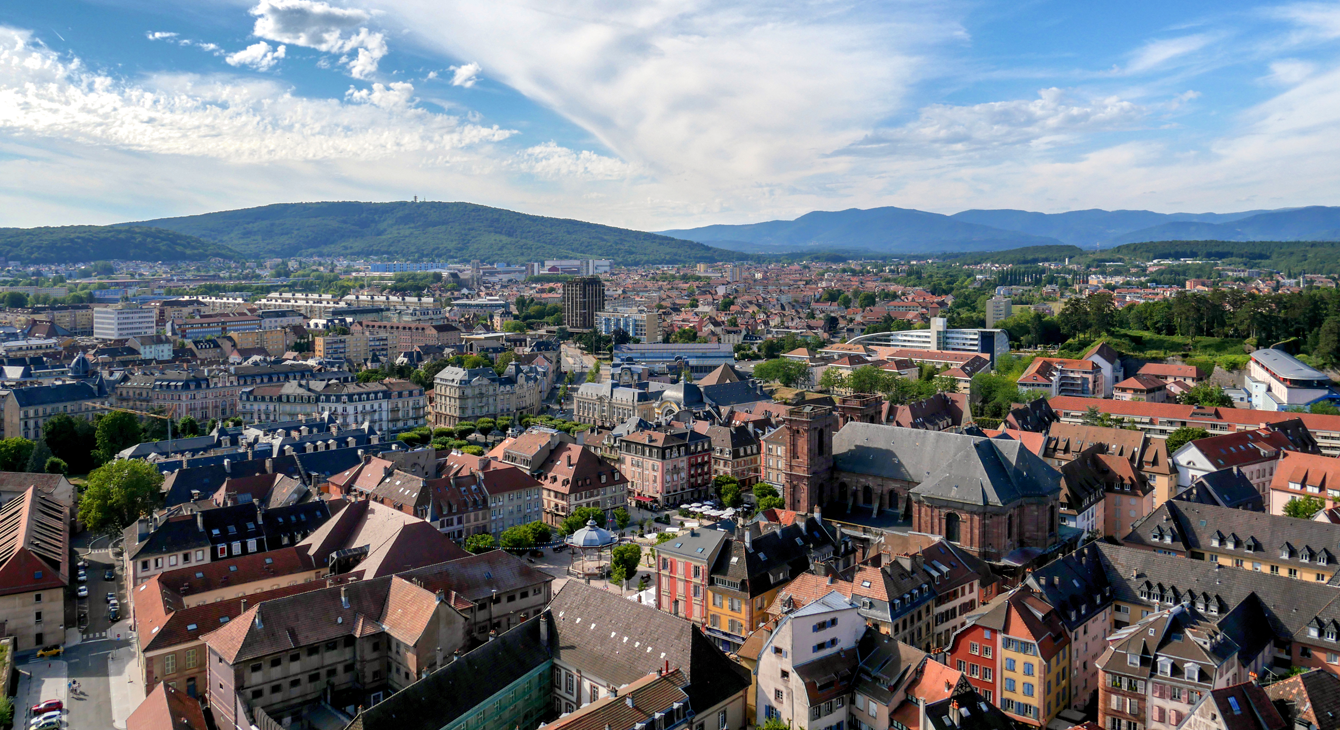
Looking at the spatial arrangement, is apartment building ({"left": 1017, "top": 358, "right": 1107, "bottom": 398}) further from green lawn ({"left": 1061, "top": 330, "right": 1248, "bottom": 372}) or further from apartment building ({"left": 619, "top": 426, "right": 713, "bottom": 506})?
apartment building ({"left": 619, "top": 426, "right": 713, "bottom": 506})

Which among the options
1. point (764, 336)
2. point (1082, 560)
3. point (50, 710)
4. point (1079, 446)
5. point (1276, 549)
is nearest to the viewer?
point (50, 710)

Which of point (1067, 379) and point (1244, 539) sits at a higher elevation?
point (1067, 379)

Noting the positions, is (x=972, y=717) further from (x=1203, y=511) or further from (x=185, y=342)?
(x=185, y=342)

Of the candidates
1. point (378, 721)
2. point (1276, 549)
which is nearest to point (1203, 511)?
point (1276, 549)

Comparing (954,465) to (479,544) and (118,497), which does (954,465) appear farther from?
(118,497)

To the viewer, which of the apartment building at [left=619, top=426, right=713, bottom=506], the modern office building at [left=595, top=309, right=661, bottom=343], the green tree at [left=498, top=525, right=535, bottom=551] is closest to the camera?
the green tree at [left=498, top=525, right=535, bottom=551]

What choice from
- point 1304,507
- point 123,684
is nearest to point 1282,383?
point 1304,507

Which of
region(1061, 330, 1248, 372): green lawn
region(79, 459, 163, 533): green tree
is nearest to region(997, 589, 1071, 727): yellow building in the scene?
region(79, 459, 163, 533): green tree
